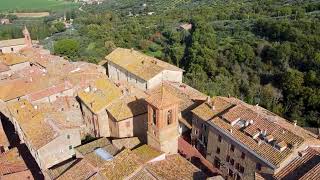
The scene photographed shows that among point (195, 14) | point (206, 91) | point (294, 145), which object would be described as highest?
point (195, 14)

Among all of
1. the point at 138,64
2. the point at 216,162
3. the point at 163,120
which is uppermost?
the point at 138,64

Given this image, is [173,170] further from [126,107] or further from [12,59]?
[12,59]

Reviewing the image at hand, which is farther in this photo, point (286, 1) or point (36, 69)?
point (286, 1)

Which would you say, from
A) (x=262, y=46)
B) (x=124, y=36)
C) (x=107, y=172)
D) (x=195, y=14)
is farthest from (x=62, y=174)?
(x=195, y=14)

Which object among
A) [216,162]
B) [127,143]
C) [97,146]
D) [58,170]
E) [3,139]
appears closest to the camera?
[58,170]

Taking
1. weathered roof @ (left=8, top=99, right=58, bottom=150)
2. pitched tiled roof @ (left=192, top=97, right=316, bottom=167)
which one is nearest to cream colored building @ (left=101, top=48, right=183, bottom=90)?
pitched tiled roof @ (left=192, top=97, right=316, bottom=167)

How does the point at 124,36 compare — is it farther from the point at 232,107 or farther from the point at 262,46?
the point at 232,107

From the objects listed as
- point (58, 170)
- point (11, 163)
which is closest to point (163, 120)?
point (58, 170)
